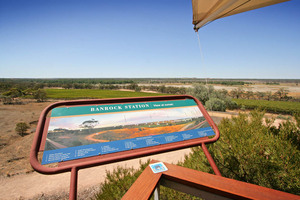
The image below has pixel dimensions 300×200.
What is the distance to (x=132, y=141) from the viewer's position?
146 centimetres

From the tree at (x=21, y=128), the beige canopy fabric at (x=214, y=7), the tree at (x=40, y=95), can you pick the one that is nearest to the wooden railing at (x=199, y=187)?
the beige canopy fabric at (x=214, y=7)

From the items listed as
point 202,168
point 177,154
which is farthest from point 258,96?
point 202,168

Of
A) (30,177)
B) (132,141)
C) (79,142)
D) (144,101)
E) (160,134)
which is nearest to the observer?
(79,142)

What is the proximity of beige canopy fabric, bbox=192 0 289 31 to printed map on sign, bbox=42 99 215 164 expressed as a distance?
4.35 feet

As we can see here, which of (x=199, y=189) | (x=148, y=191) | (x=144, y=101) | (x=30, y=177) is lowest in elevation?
(x=30, y=177)

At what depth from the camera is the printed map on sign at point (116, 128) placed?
129 centimetres

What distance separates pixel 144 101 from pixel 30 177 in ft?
31.9

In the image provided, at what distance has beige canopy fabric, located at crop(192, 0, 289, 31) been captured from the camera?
1810 mm

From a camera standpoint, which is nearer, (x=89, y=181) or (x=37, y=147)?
(x=37, y=147)

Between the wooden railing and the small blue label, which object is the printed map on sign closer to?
the small blue label

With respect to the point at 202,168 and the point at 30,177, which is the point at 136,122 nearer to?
the point at 202,168

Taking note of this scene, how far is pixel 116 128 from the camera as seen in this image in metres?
1.51

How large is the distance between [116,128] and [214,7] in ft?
6.70

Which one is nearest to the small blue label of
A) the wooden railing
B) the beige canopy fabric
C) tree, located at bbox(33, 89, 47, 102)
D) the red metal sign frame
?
the wooden railing
